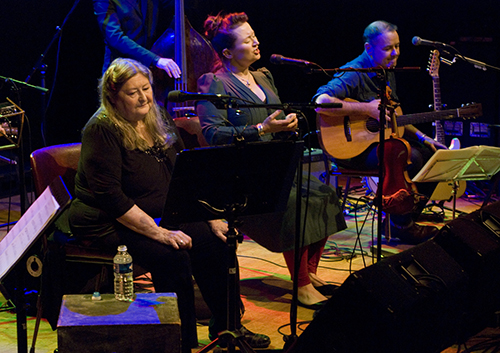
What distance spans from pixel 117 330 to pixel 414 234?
130 inches

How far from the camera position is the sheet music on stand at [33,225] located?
206 cm

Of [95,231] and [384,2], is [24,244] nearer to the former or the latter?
[95,231]

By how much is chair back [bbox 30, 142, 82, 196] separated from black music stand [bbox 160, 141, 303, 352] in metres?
0.98

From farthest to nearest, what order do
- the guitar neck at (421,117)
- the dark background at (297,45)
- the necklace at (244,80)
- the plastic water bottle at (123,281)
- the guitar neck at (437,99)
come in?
1. the dark background at (297,45)
2. the guitar neck at (437,99)
3. the guitar neck at (421,117)
4. the necklace at (244,80)
5. the plastic water bottle at (123,281)

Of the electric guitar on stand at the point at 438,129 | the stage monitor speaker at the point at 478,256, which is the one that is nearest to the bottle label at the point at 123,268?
the stage monitor speaker at the point at 478,256

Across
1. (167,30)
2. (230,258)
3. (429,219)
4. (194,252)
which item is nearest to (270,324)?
(194,252)

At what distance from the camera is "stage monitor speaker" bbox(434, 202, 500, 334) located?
264 centimetres

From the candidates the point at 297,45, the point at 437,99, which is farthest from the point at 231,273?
the point at 297,45

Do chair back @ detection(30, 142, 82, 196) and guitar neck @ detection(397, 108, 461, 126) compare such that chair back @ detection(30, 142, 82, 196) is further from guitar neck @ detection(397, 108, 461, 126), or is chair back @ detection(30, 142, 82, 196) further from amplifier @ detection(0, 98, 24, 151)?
guitar neck @ detection(397, 108, 461, 126)

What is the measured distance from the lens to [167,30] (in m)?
4.53

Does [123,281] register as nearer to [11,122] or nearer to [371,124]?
[11,122]

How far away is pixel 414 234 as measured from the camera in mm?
4859

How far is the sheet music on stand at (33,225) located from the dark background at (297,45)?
3.94 m

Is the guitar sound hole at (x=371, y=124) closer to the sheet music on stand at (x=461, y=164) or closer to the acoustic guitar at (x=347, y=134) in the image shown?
the acoustic guitar at (x=347, y=134)
